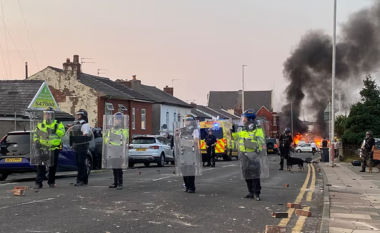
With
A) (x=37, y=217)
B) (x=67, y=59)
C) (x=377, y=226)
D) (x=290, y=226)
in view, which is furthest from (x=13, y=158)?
(x=67, y=59)

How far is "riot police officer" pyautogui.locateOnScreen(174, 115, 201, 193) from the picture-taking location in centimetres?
1065

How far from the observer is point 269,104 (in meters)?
97.4

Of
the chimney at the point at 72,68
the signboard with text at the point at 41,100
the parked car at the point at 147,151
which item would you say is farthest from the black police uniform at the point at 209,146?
the chimney at the point at 72,68

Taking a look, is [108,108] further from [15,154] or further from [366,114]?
[15,154]

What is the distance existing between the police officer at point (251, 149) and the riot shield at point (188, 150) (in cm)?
117

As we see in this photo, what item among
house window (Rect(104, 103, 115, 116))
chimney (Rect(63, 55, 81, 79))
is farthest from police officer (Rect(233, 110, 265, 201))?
chimney (Rect(63, 55, 81, 79))

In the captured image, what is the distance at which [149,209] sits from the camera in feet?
27.2

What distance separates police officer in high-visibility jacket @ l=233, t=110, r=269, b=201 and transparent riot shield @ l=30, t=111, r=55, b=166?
4.90m

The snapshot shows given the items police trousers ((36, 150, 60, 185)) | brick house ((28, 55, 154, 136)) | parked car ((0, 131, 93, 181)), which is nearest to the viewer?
police trousers ((36, 150, 60, 185))

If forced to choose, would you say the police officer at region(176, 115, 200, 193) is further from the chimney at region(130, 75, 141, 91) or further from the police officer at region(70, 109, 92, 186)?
the chimney at region(130, 75, 141, 91)

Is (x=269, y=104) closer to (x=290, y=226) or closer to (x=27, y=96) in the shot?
(x=27, y=96)

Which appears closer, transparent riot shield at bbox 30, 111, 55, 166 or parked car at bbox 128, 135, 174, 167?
transparent riot shield at bbox 30, 111, 55, 166

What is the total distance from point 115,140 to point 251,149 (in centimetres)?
368

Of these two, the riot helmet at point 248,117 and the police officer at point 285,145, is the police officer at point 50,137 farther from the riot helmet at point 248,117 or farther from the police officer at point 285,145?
the police officer at point 285,145
